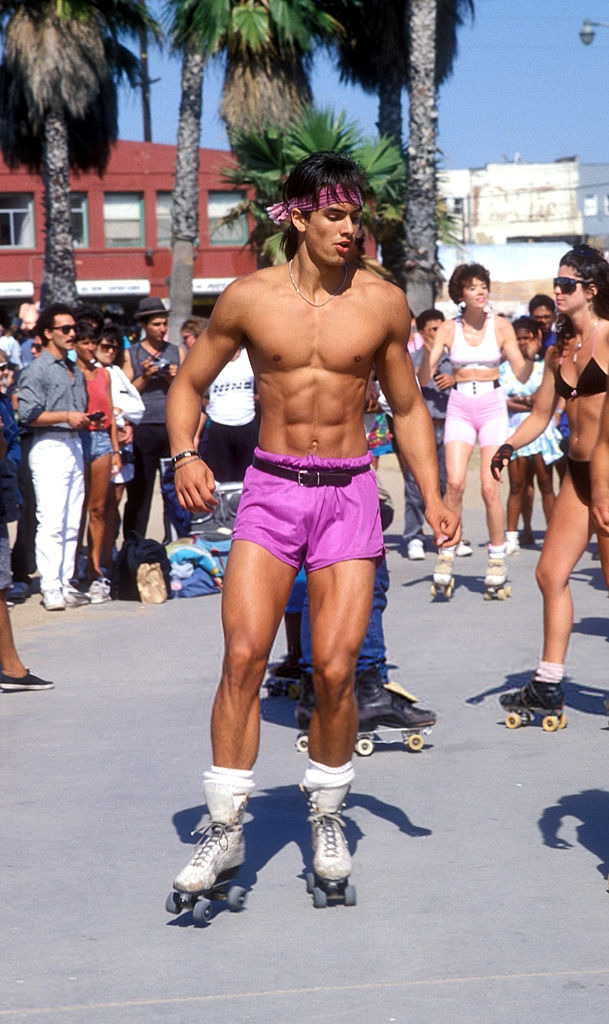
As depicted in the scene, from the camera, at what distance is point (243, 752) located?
4.20 m

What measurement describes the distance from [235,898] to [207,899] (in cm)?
8

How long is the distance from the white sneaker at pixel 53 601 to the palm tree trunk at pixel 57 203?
17.0 metres

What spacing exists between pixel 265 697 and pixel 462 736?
129 cm

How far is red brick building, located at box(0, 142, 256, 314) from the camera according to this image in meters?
47.8

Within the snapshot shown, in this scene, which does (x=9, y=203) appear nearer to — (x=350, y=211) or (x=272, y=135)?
(x=272, y=135)

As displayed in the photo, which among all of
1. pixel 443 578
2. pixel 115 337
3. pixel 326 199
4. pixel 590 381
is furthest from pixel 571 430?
pixel 115 337

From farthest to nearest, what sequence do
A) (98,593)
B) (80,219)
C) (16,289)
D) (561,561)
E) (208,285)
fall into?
(208,285), (80,219), (16,289), (98,593), (561,561)

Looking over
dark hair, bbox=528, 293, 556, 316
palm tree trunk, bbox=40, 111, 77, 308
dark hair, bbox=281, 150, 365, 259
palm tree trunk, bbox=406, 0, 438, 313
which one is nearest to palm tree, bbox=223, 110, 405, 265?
palm tree trunk, bbox=406, 0, 438, 313

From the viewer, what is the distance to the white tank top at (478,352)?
387 inches

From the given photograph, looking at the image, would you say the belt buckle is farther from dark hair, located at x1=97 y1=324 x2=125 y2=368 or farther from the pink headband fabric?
dark hair, located at x1=97 y1=324 x2=125 y2=368

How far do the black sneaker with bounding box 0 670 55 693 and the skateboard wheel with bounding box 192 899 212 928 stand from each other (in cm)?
339

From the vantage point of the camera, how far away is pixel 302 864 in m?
4.59

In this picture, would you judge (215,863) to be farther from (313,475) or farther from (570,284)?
(570,284)

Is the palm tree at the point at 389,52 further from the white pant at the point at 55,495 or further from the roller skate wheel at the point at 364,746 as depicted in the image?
the roller skate wheel at the point at 364,746
